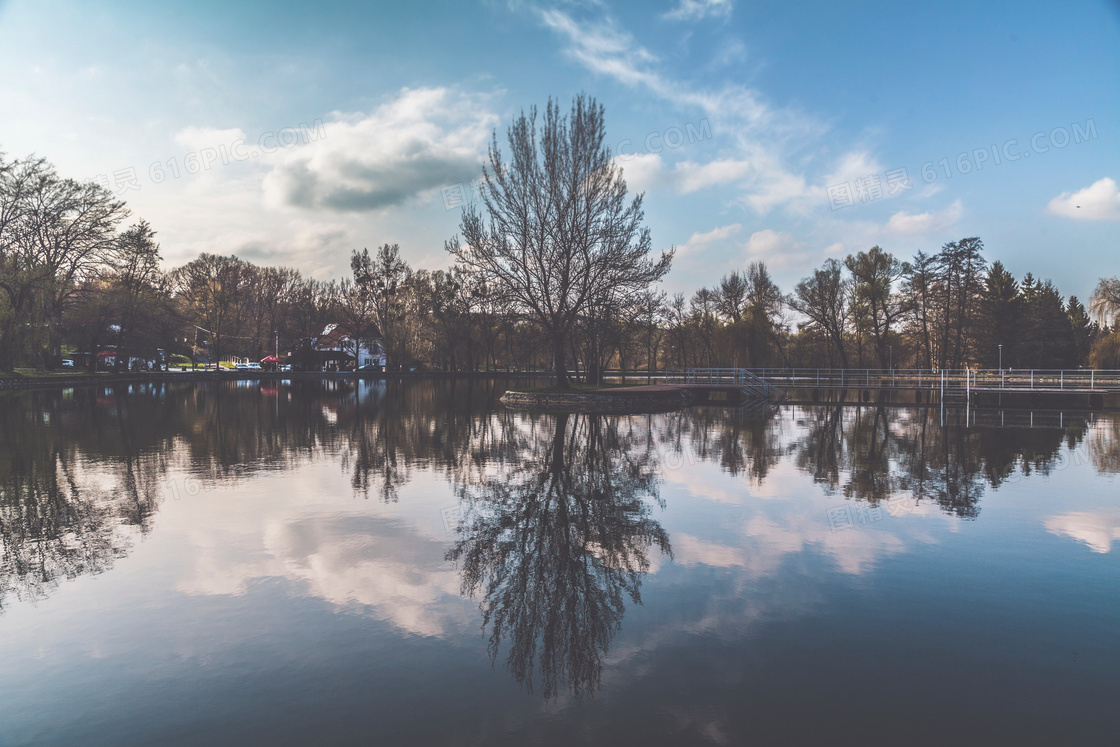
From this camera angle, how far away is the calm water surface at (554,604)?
4305 mm

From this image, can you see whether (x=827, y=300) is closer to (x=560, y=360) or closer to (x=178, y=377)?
(x=560, y=360)

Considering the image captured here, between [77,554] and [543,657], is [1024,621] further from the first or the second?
[77,554]

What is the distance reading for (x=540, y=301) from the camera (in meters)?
34.4

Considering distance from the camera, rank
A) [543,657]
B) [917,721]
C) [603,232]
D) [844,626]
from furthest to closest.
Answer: [603,232] → [844,626] → [543,657] → [917,721]

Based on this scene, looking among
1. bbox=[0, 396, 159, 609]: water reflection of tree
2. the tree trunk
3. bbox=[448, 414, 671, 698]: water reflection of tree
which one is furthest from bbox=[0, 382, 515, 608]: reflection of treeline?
the tree trunk

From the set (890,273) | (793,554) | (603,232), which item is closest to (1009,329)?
(890,273)

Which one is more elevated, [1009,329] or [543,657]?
[1009,329]

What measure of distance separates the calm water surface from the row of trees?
2184 centimetres

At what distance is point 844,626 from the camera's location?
5703 millimetres

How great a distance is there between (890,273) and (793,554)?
56529 mm

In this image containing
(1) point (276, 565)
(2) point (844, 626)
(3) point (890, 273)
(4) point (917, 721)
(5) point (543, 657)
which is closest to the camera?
(4) point (917, 721)

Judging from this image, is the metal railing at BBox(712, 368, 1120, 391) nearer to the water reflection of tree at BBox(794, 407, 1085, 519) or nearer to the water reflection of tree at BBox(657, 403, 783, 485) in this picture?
the water reflection of tree at BBox(794, 407, 1085, 519)

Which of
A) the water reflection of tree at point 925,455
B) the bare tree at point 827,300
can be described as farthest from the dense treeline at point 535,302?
the water reflection of tree at point 925,455

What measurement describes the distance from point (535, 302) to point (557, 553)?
26938mm
